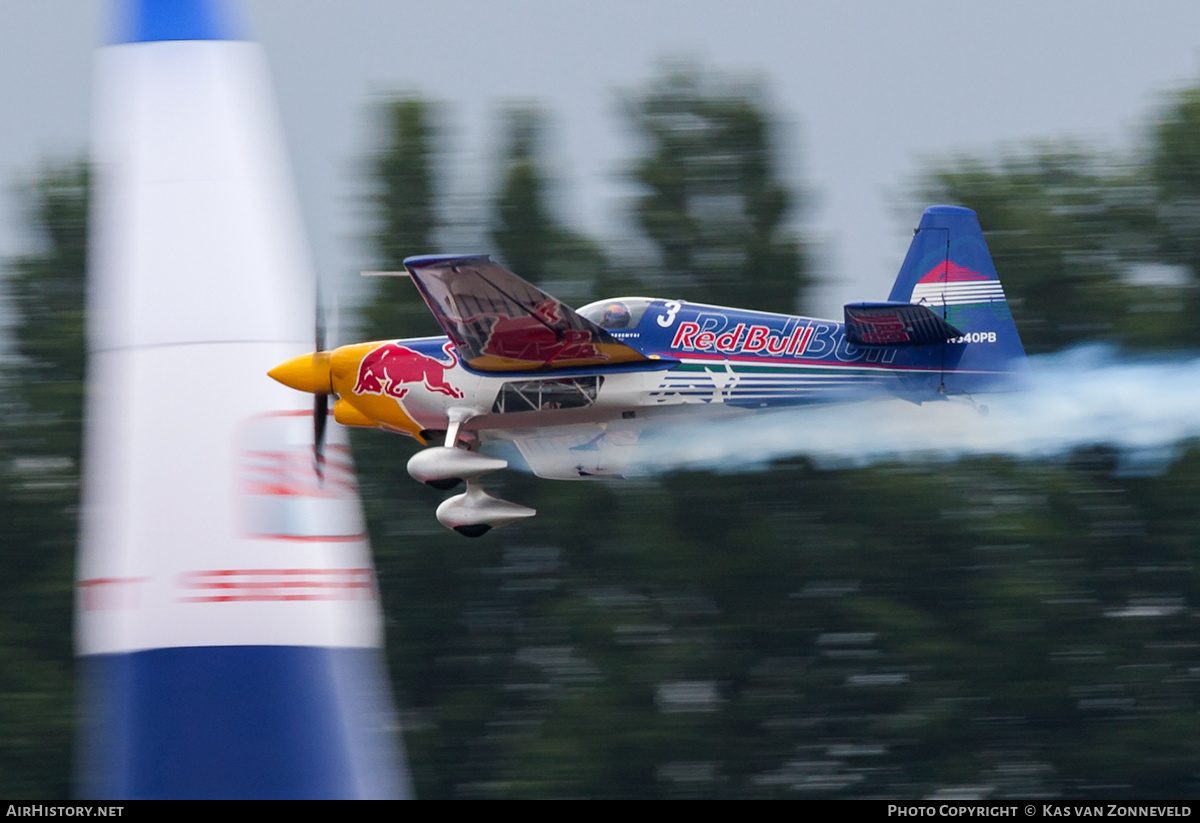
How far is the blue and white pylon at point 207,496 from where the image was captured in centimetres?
1135

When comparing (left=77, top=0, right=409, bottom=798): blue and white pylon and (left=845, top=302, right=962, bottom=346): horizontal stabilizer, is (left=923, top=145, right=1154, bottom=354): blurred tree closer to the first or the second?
(left=845, top=302, right=962, bottom=346): horizontal stabilizer

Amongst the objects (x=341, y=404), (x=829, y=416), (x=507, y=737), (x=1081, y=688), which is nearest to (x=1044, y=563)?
(x=1081, y=688)

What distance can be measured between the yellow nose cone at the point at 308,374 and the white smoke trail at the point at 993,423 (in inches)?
115

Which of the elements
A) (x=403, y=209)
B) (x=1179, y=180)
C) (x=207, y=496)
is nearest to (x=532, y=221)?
(x=403, y=209)

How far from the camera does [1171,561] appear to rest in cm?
3120

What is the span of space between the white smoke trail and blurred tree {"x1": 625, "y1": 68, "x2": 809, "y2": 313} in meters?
12.3

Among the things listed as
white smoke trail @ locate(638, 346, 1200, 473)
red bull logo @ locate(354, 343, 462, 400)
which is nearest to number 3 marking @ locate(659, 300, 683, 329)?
white smoke trail @ locate(638, 346, 1200, 473)

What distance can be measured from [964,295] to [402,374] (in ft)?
16.2

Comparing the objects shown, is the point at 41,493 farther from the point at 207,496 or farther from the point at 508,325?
the point at 207,496

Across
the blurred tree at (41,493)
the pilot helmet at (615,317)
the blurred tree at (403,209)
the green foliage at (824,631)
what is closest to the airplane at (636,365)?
the pilot helmet at (615,317)

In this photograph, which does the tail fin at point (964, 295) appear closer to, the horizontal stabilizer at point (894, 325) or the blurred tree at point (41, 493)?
the horizontal stabilizer at point (894, 325)

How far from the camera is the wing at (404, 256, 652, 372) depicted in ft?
46.5

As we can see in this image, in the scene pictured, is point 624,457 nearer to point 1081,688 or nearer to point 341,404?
point 341,404
